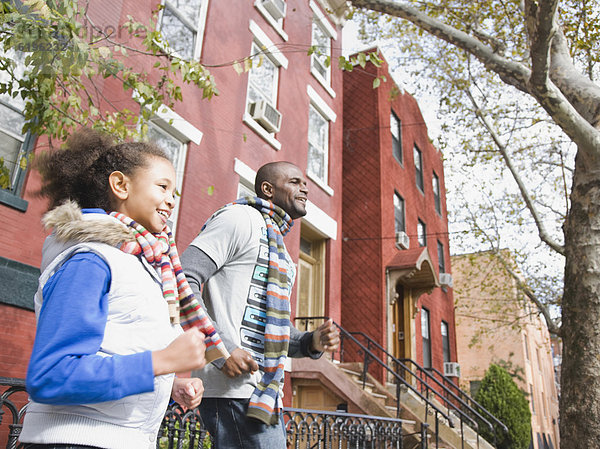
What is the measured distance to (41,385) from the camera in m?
1.30

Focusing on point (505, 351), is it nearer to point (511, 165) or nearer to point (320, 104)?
point (511, 165)

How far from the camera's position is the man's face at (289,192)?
2.98 meters

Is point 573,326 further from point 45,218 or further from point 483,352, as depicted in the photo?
point 483,352

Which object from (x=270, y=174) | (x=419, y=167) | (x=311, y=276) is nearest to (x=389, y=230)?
(x=311, y=276)

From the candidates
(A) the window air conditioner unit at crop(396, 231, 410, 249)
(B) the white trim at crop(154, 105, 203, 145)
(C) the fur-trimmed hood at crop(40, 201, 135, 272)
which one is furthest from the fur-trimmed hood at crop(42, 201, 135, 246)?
(A) the window air conditioner unit at crop(396, 231, 410, 249)

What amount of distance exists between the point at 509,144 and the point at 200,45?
1003cm

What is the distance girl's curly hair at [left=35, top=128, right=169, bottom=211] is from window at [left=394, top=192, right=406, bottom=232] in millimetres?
14919

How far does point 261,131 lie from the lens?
11.2 m

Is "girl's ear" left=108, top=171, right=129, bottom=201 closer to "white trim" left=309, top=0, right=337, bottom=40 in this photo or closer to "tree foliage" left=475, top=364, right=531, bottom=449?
"white trim" left=309, top=0, right=337, bottom=40

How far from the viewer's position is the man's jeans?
2.23 m

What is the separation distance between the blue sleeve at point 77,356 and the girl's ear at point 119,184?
434mm

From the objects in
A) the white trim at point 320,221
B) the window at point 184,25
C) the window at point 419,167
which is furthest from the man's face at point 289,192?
the window at point 419,167

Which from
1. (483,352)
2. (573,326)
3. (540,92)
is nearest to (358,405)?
(573,326)

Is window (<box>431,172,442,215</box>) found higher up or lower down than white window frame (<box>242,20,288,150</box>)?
higher up
